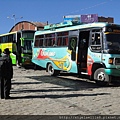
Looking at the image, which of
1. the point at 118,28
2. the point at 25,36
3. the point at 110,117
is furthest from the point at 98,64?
the point at 25,36

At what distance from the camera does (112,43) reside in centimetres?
1222

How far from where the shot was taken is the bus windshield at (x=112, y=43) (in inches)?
474

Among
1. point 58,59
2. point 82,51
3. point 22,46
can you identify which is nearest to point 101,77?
point 82,51

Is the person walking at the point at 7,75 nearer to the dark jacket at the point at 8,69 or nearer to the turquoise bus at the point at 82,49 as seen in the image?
the dark jacket at the point at 8,69

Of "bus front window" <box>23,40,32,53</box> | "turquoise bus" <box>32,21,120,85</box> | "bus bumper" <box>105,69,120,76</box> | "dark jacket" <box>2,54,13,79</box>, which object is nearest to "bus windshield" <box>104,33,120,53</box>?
"turquoise bus" <box>32,21,120,85</box>

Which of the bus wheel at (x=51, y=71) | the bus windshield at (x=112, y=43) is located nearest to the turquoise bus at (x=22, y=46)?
the bus wheel at (x=51, y=71)

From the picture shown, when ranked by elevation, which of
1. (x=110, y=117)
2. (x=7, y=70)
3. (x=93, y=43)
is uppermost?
(x=93, y=43)

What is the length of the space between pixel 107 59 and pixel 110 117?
5.72 meters

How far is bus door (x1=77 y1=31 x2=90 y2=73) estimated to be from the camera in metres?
14.3

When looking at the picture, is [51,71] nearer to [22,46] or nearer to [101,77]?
[101,77]

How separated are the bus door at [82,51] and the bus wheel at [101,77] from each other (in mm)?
1395

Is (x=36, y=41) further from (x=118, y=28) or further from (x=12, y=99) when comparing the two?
(x=12, y=99)

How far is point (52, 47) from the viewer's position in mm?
17422

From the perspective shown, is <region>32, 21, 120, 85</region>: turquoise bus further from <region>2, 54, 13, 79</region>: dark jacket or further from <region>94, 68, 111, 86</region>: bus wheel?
<region>2, 54, 13, 79</region>: dark jacket
